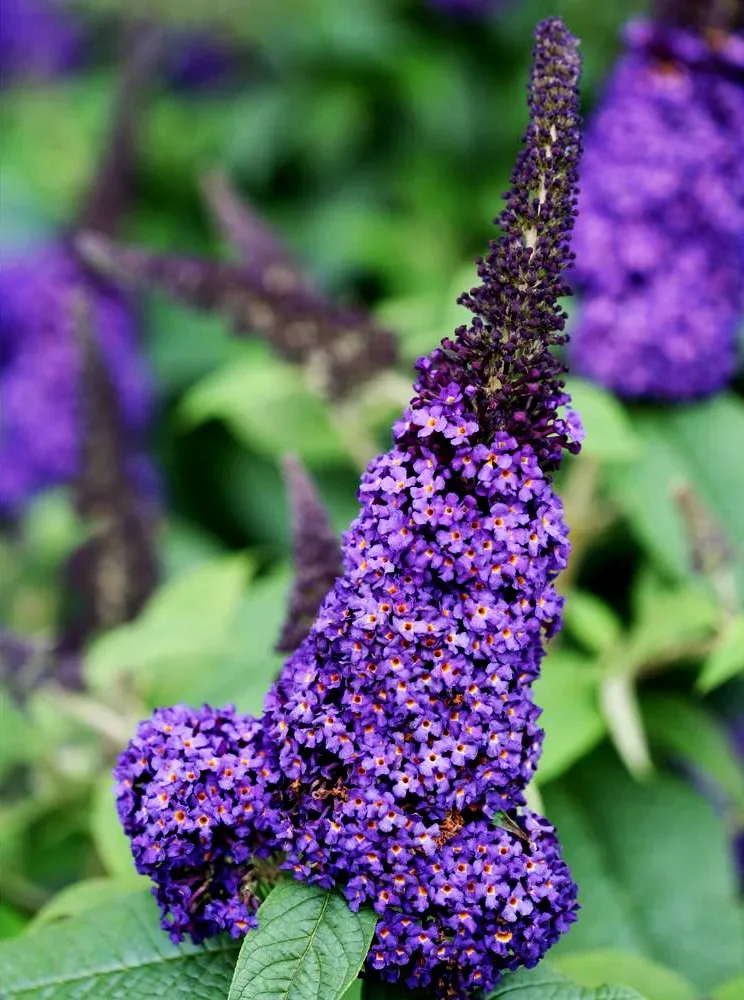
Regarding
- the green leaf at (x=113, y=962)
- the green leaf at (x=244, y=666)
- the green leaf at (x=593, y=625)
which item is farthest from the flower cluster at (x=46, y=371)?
the green leaf at (x=113, y=962)

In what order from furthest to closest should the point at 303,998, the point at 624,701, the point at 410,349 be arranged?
the point at 410,349 < the point at 624,701 < the point at 303,998

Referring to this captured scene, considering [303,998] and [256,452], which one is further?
[256,452]

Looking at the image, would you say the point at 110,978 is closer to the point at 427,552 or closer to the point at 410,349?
the point at 427,552

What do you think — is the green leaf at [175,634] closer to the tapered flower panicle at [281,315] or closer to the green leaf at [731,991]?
the tapered flower panicle at [281,315]

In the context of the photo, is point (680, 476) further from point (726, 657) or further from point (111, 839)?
point (111, 839)

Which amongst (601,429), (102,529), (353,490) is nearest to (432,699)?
(601,429)

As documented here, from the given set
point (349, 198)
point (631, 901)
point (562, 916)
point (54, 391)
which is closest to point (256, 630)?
point (631, 901)
